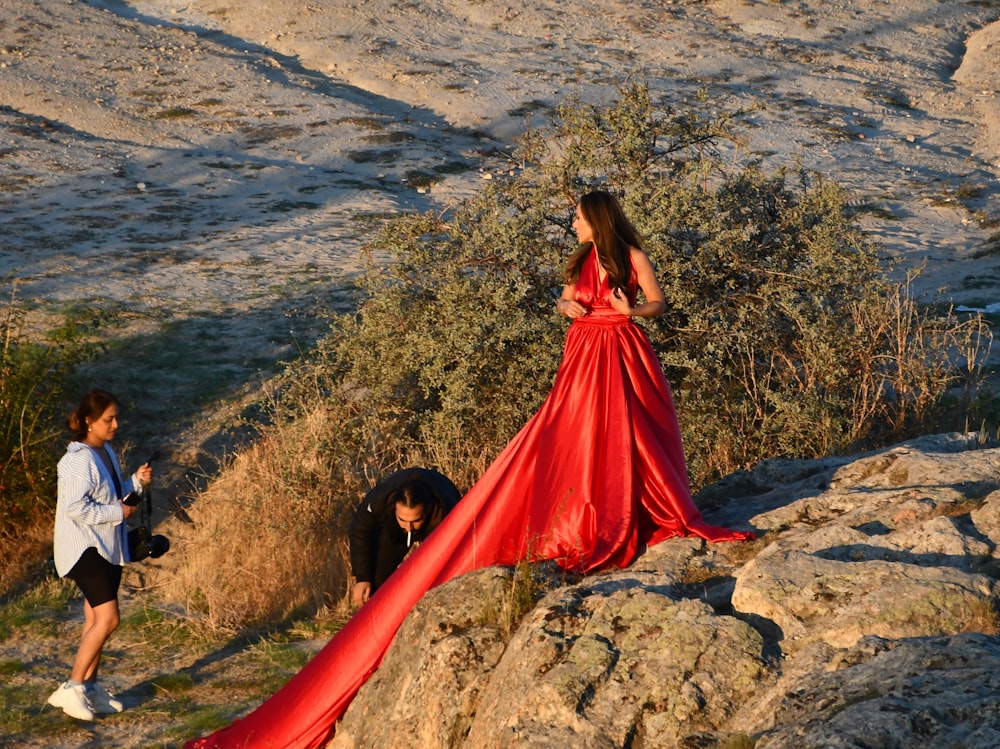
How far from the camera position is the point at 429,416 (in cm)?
910

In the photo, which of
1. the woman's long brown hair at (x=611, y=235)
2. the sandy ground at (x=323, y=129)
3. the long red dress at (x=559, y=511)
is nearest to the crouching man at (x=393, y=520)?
the long red dress at (x=559, y=511)

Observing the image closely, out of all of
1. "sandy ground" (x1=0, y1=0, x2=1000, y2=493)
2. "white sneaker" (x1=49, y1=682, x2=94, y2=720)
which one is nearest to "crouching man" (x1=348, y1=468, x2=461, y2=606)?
"white sneaker" (x1=49, y1=682, x2=94, y2=720)

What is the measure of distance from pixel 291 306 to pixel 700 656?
29.8 ft

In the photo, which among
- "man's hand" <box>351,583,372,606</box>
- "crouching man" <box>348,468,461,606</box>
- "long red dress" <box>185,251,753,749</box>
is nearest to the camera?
"long red dress" <box>185,251,753,749</box>

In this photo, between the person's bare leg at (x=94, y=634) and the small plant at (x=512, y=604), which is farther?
the person's bare leg at (x=94, y=634)

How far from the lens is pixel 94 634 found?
6184 millimetres

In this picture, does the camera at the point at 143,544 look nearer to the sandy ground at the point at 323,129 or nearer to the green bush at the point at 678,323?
the green bush at the point at 678,323

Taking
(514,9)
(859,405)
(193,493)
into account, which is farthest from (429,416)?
(514,9)

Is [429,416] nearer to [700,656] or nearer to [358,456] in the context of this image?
[358,456]

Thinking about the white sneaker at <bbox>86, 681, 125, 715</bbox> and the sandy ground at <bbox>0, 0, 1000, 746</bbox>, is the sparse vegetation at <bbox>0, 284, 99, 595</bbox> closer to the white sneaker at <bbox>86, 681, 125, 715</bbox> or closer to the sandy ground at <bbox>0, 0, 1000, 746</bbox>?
the sandy ground at <bbox>0, 0, 1000, 746</bbox>

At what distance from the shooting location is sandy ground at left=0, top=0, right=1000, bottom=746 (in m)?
12.2

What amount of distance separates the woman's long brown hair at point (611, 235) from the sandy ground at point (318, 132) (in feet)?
15.1

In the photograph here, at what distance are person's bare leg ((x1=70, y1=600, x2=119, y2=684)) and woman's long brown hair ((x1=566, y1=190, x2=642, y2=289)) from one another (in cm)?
292

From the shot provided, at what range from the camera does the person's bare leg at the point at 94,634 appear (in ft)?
20.2
